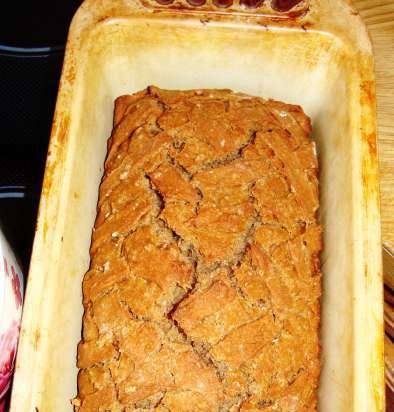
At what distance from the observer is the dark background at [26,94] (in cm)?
145

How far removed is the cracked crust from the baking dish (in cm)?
4

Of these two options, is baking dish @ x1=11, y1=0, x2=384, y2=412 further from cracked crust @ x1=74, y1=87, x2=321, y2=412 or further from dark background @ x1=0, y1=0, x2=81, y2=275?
dark background @ x1=0, y1=0, x2=81, y2=275

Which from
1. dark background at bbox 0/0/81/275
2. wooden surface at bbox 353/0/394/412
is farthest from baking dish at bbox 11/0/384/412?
dark background at bbox 0/0/81/275

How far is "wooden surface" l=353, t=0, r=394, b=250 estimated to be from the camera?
45.1 inches

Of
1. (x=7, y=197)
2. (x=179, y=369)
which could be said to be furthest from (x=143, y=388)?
(x=7, y=197)

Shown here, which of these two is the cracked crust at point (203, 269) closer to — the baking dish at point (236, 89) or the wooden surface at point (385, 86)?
the baking dish at point (236, 89)

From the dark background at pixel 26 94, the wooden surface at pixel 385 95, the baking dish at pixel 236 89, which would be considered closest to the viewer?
the baking dish at pixel 236 89

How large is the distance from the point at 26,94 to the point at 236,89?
2.15 ft

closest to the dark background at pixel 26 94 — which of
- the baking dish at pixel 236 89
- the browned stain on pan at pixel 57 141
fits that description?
the baking dish at pixel 236 89

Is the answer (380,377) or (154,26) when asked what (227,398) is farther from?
(154,26)

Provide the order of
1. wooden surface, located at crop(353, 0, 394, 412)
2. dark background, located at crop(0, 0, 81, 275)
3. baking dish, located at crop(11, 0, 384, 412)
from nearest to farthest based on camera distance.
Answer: baking dish, located at crop(11, 0, 384, 412), wooden surface, located at crop(353, 0, 394, 412), dark background, located at crop(0, 0, 81, 275)

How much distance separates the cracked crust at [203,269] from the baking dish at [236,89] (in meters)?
0.04

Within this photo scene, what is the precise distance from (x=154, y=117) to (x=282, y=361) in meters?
0.52

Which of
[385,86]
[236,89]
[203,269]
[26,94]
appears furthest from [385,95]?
[26,94]
